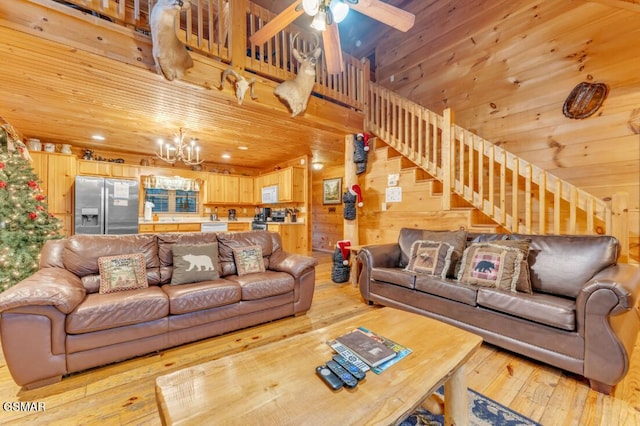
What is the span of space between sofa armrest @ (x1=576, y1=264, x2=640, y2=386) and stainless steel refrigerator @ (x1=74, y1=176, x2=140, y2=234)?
6134mm

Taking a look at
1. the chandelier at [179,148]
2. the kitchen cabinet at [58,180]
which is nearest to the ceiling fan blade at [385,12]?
the chandelier at [179,148]

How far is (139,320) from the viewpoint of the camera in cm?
191

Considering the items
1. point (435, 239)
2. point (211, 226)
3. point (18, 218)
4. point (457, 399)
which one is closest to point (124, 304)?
point (457, 399)

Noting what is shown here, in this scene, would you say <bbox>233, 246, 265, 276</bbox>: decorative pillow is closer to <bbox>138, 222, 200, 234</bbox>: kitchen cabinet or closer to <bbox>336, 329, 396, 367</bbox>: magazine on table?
<bbox>336, 329, 396, 367</bbox>: magazine on table

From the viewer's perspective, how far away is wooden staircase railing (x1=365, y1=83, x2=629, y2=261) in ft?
8.12

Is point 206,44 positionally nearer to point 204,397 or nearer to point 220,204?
point 204,397

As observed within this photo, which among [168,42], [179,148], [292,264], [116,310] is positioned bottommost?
[116,310]

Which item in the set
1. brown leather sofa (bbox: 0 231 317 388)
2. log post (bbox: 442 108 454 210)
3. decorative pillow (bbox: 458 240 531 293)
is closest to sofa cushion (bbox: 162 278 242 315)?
brown leather sofa (bbox: 0 231 317 388)

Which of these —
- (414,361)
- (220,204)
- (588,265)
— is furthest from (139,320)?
(220,204)

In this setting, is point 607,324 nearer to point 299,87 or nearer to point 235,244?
point 235,244

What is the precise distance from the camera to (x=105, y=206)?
15.7ft

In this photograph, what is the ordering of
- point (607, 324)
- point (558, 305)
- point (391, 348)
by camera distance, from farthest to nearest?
point (558, 305)
point (607, 324)
point (391, 348)

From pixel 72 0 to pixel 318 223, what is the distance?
611 centimetres

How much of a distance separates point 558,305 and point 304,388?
180cm
